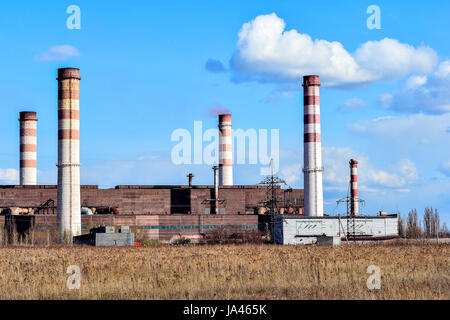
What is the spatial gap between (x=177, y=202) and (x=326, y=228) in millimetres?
21444

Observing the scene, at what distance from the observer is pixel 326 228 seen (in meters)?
61.8

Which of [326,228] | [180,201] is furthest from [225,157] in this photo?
[326,228]

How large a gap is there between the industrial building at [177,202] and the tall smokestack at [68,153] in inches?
3.5

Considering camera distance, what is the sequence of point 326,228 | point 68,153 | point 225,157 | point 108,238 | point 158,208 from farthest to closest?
point 225,157 → point 158,208 → point 68,153 → point 326,228 → point 108,238

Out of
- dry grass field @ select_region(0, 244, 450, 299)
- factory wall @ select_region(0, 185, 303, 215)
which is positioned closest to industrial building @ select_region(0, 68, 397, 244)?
factory wall @ select_region(0, 185, 303, 215)

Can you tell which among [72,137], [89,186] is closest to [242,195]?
[89,186]

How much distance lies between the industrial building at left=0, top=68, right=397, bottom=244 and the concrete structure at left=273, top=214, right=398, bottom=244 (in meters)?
0.09

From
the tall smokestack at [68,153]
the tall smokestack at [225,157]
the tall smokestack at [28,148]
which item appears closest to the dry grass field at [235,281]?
the tall smokestack at [68,153]

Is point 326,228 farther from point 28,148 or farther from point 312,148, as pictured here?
point 28,148

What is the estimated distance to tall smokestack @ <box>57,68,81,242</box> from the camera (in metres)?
61.5

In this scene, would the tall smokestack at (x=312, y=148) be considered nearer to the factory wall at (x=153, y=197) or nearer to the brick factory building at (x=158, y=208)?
the brick factory building at (x=158, y=208)

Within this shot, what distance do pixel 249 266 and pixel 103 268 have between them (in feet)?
15.8
